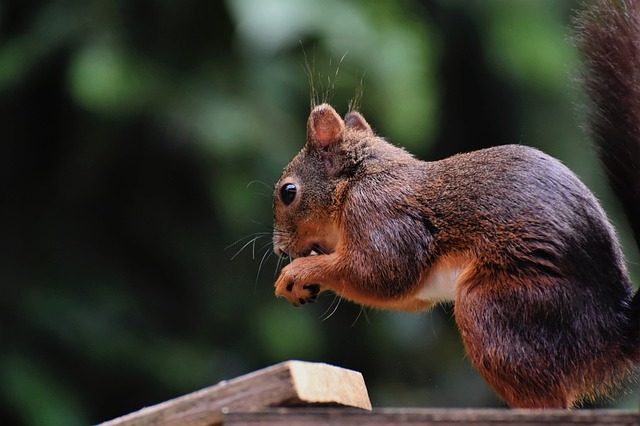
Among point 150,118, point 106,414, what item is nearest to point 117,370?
point 106,414

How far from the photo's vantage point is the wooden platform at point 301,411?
103 centimetres

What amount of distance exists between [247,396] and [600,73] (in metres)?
0.73

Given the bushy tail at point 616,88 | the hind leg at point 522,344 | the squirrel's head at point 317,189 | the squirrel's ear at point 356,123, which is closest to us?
the hind leg at point 522,344

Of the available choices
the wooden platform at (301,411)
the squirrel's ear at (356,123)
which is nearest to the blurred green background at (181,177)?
the squirrel's ear at (356,123)

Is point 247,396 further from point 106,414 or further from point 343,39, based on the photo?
point 106,414

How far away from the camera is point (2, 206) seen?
120 inches

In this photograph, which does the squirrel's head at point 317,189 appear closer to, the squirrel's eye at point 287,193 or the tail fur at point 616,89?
the squirrel's eye at point 287,193

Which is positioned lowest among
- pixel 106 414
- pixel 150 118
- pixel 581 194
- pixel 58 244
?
pixel 106 414

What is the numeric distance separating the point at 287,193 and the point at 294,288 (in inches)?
9.7

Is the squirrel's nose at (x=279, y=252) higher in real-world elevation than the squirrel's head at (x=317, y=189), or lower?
lower

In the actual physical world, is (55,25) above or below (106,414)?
above

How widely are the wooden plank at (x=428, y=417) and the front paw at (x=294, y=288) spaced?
1.57 ft

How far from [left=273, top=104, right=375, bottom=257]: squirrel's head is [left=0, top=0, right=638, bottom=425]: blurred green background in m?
0.70

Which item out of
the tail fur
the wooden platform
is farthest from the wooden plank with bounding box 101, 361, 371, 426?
the tail fur
